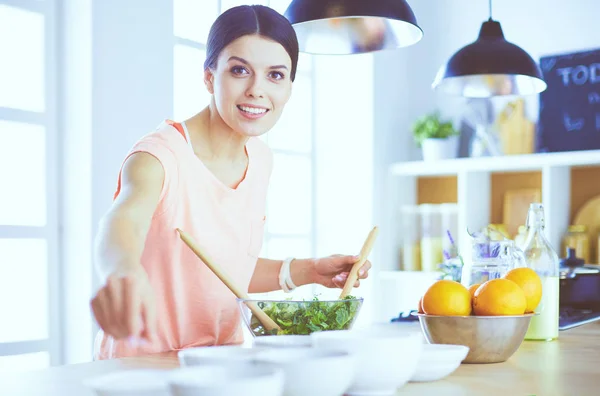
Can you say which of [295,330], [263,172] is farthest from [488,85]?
[295,330]

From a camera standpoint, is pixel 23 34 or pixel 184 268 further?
pixel 23 34

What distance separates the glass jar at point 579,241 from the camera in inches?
160

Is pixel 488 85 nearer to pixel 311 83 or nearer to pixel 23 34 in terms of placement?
pixel 23 34

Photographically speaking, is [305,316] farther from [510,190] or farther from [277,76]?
[510,190]

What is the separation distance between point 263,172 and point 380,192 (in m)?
2.78

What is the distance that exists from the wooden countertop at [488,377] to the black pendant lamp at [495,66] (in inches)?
46.2

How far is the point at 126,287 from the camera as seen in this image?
0.90 metres

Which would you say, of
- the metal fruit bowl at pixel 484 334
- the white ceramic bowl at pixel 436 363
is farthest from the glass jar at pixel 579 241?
the white ceramic bowl at pixel 436 363

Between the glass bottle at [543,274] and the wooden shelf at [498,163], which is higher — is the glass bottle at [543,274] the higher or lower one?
the lower one

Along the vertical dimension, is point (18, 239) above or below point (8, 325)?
above

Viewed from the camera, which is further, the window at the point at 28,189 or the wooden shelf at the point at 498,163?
the wooden shelf at the point at 498,163

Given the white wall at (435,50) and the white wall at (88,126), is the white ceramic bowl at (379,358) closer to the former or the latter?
the white wall at (88,126)

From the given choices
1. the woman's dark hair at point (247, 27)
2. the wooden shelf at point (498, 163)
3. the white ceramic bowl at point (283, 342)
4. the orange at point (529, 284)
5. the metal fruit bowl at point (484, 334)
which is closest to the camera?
the white ceramic bowl at point (283, 342)

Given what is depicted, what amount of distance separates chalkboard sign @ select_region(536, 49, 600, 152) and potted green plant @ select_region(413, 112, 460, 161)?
1.65ft
